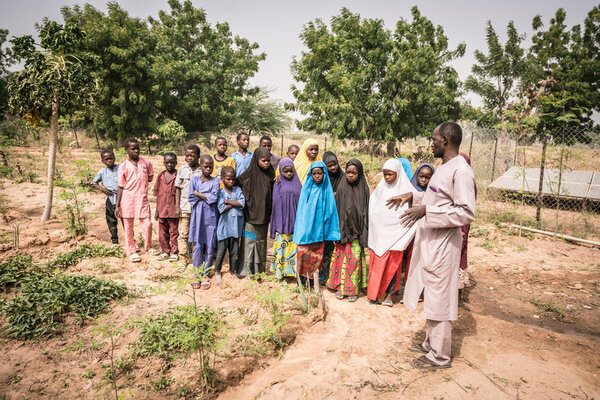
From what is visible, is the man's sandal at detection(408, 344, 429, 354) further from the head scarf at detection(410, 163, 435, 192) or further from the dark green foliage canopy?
the dark green foliage canopy

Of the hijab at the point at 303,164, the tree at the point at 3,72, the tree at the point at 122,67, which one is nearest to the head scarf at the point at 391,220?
the hijab at the point at 303,164

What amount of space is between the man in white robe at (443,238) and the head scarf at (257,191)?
222 centimetres

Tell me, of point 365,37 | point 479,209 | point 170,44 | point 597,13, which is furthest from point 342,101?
point 597,13

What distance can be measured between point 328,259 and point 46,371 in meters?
3.19

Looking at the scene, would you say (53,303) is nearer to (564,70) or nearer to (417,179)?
(417,179)

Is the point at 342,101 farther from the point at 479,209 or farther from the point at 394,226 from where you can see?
the point at 394,226

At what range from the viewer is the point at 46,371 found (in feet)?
8.94

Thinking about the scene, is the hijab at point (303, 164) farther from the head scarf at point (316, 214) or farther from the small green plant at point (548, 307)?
the small green plant at point (548, 307)

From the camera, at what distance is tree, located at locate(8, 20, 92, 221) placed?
19.1ft

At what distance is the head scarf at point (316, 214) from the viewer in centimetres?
410

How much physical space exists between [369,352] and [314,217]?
1673 mm

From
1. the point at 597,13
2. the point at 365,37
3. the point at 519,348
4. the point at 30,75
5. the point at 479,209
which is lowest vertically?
the point at 519,348

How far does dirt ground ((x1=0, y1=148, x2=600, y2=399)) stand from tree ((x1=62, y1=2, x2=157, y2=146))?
1443 centimetres

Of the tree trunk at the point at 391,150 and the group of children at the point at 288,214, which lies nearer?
the group of children at the point at 288,214
